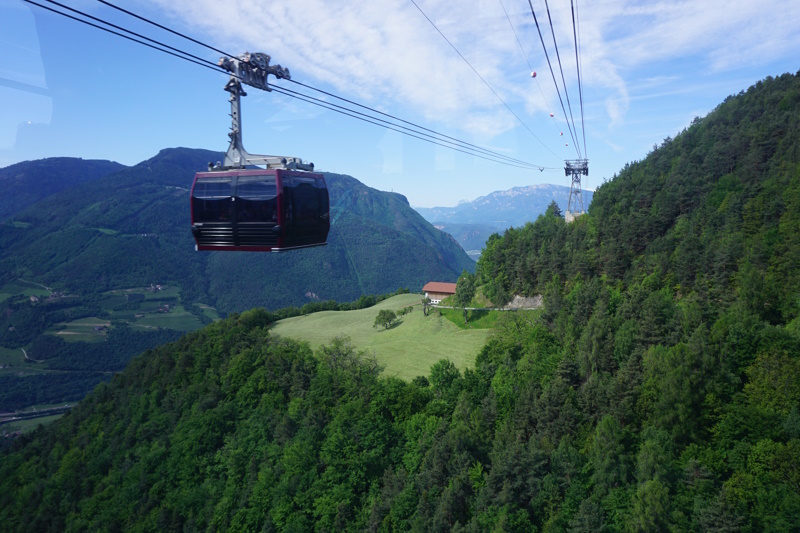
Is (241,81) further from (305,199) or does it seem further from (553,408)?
(553,408)

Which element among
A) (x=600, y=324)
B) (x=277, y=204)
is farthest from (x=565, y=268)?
(x=277, y=204)

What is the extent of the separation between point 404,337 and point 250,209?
48.7 m

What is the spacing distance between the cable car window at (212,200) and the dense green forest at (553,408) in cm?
2596

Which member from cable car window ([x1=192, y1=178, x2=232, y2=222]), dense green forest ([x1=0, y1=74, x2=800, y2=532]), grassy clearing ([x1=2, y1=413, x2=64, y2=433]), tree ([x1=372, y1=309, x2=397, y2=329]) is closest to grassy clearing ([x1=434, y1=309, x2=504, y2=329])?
dense green forest ([x1=0, y1=74, x2=800, y2=532])

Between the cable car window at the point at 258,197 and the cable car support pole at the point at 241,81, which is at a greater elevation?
the cable car support pole at the point at 241,81

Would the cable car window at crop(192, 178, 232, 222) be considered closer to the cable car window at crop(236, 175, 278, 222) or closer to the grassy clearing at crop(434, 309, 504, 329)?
the cable car window at crop(236, 175, 278, 222)

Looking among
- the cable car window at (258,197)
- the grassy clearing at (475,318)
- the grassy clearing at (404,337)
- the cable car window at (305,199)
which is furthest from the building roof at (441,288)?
the cable car window at (258,197)

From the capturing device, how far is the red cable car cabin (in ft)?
52.6

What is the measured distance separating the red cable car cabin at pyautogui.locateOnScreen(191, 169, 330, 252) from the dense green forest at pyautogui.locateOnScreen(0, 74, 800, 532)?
24.7 meters

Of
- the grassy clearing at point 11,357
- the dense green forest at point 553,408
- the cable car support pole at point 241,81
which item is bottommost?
the grassy clearing at point 11,357

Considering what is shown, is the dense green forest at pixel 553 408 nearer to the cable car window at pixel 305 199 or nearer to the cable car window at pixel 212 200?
the cable car window at pixel 305 199

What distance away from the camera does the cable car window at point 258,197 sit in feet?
52.5

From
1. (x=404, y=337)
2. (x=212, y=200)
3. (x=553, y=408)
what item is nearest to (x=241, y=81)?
(x=212, y=200)

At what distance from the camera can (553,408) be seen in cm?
3834
